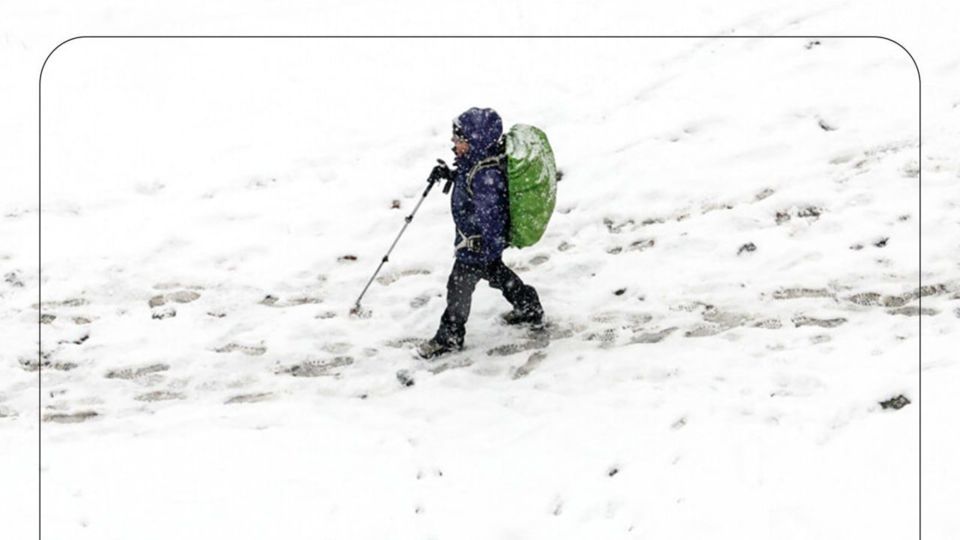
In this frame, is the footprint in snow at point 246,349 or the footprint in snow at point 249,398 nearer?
the footprint in snow at point 249,398

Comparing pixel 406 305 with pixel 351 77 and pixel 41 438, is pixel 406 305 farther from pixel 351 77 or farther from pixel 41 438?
pixel 351 77

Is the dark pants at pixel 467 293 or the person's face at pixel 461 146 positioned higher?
the person's face at pixel 461 146

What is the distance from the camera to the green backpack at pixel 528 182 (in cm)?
934

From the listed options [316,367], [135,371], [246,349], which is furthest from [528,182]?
[135,371]

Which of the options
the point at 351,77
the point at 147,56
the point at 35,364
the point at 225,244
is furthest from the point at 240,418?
the point at 147,56

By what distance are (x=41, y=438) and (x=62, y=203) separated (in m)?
5.06

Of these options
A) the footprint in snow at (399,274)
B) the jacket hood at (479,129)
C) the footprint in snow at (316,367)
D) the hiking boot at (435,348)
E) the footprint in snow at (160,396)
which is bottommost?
the footprint in snow at (160,396)

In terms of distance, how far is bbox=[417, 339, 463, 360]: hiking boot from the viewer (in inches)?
394

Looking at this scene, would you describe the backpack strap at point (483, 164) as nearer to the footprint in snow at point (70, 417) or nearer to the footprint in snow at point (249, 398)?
the footprint in snow at point (249, 398)

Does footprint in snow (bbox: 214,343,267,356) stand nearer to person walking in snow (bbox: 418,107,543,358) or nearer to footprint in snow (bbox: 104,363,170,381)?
footprint in snow (bbox: 104,363,170,381)

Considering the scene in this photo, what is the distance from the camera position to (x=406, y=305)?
36.2 ft

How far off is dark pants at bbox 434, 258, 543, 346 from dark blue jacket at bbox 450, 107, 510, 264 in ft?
1.06

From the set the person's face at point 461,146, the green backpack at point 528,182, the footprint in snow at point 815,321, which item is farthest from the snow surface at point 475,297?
the person's face at point 461,146

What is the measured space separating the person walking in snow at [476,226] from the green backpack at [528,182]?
0.41 feet
